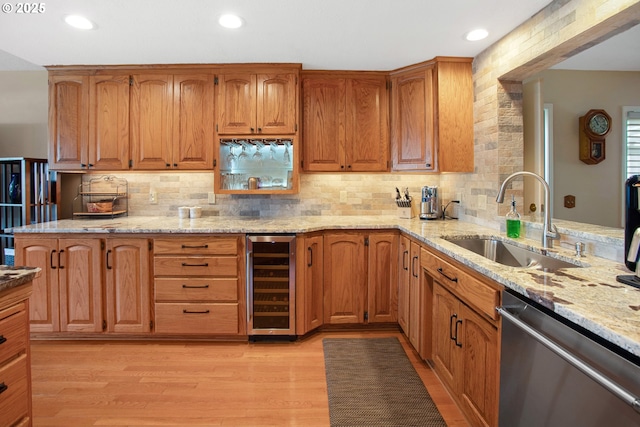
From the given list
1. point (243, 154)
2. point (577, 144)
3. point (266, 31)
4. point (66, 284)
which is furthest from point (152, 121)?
point (577, 144)

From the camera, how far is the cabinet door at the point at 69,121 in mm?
3139

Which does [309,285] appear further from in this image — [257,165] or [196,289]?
[257,165]

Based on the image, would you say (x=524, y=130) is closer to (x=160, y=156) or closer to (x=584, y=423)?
(x=584, y=423)

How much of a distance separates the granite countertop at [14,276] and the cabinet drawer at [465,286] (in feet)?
6.20

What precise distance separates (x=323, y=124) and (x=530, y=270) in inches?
89.5

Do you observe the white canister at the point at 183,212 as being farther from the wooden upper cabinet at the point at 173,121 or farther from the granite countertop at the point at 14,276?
the granite countertop at the point at 14,276

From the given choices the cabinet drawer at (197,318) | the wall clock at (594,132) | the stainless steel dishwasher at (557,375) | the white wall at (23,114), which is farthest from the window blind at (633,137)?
the white wall at (23,114)

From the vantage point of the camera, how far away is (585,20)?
1764mm

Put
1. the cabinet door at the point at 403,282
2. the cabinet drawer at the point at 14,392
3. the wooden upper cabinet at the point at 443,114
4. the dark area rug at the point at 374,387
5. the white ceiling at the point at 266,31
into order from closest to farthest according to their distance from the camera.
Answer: the cabinet drawer at the point at 14,392 < the dark area rug at the point at 374,387 < the white ceiling at the point at 266,31 < the cabinet door at the point at 403,282 < the wooden upper cabinet at the point at 443,114

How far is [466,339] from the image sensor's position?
1.76 m

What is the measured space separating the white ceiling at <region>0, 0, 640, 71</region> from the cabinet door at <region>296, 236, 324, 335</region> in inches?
60.4

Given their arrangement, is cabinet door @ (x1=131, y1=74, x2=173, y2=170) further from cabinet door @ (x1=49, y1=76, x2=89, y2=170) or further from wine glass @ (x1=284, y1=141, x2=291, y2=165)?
wine glass @ (x1=284, y1=141, x2=291, y2=165)

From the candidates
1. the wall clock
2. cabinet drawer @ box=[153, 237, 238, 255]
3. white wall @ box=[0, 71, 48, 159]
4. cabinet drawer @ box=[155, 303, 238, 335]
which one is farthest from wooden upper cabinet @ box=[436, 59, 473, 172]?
white wall @ box=[0, 71, 48, 159]

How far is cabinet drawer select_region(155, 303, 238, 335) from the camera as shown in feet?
9.11
